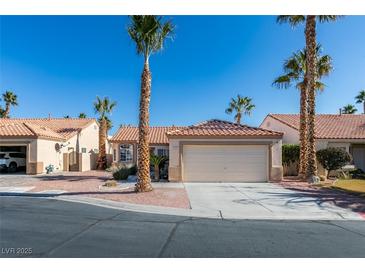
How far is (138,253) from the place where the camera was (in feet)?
19.2

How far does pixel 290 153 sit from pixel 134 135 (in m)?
14.7

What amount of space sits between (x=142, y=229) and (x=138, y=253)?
6.02ft

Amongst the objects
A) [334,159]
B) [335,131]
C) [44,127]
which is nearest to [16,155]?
[44,127]

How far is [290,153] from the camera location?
2327cm

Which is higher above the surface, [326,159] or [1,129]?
[1,129]

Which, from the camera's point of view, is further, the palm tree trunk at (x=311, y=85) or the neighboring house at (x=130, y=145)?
the neighboring house at (x=130, y=145)

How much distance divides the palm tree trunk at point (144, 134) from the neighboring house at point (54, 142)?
12.2 meters

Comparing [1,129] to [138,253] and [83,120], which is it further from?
[138,253]

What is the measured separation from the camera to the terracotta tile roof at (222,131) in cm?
1856

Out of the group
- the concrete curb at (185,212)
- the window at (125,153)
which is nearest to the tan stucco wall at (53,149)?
the window at (125,153)

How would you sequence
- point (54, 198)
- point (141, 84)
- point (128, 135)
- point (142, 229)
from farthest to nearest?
point (128, 135) → point (141, 84) → point (54, 198) → point (142, 229)

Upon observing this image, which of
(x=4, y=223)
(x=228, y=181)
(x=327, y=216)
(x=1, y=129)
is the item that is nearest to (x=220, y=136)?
(x=228, y=181)

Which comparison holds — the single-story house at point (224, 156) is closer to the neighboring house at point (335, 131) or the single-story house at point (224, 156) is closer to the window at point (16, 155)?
the neighboring house at point (335, 131)

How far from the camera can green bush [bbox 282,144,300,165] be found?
A: 76.1 feet
